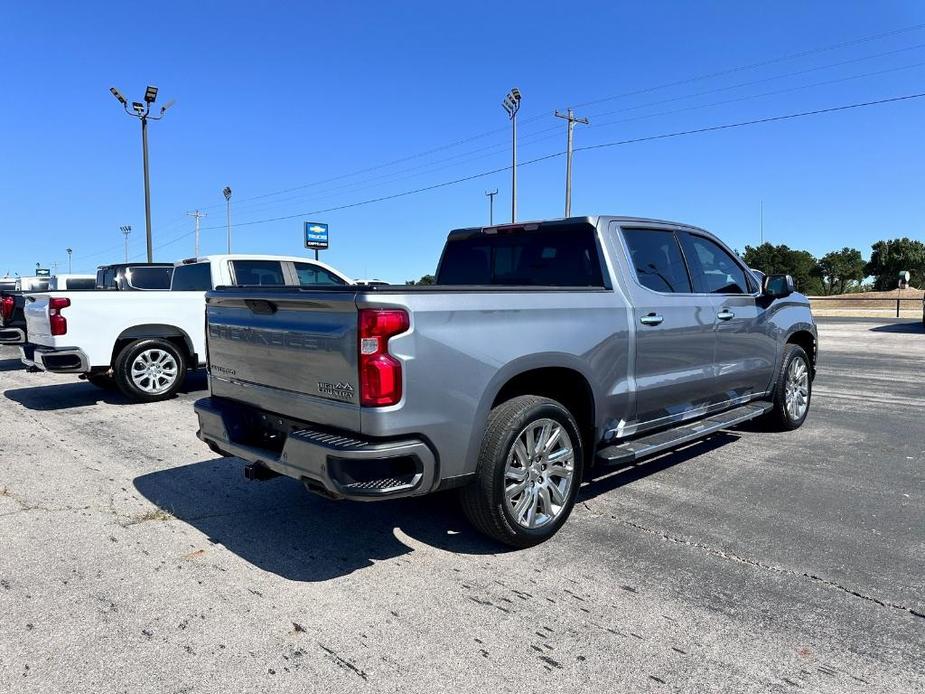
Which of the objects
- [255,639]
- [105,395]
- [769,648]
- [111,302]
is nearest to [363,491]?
[255,639]

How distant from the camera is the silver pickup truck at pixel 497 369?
10.3ft

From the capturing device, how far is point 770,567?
350 centimetres

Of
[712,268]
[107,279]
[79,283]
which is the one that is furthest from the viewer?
[79,283]

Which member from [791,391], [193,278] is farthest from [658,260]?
[193,278]

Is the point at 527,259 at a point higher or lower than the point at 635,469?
higher

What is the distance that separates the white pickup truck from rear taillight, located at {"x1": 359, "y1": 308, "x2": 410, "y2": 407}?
5349 mm

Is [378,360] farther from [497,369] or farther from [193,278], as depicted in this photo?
[193,278]

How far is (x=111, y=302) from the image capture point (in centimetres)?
814

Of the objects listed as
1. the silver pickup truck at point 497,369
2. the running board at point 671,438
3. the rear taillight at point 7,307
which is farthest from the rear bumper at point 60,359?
the running board at point 671,438

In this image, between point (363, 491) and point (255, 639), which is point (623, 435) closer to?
point (363, 491)

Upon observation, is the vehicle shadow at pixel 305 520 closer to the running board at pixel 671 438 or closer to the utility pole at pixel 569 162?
the running board at pixel 671 438

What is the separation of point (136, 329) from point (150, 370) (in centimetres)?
55

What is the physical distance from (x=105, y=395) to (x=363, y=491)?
7.61 m

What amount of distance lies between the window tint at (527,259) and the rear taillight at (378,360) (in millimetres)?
1867
